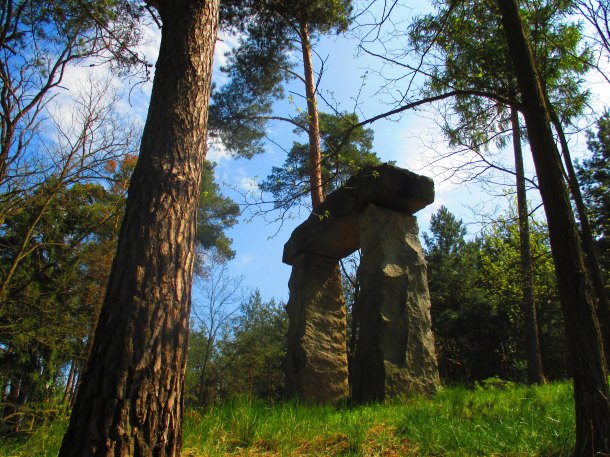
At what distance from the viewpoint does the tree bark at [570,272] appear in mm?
2305

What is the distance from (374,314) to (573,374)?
277 centimetres

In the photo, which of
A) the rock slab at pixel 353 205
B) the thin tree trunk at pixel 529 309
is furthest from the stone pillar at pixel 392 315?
the thin tree trunk at pixel 529 309

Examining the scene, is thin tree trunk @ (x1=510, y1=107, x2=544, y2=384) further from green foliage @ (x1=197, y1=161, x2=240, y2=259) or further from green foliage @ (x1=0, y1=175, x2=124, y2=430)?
green foliage @ (x1=197, y1=161, x2=240, y2=259)

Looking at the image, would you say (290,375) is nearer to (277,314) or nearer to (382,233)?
(382,233)

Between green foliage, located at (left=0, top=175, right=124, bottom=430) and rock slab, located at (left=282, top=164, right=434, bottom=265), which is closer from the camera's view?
rock slab, located at (left=282, top=164, right=434, bottom=265)

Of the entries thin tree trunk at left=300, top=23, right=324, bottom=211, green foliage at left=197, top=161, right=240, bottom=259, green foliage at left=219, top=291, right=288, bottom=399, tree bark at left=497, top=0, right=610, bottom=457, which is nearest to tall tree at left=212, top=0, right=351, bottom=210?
thin tree trunk at left=300, top=23, right=324, bottom=211

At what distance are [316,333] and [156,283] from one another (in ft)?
15.2

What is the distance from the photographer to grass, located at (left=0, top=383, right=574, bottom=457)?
2586mm

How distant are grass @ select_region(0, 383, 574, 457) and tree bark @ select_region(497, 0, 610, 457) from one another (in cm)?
31

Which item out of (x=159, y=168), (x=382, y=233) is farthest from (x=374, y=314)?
(x=159, y=168)

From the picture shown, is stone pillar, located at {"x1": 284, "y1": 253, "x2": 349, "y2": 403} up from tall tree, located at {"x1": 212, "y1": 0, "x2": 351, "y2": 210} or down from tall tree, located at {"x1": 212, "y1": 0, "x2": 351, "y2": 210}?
down

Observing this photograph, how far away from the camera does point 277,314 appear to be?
71.4 feet

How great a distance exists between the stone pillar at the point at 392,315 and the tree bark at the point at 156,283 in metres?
3.24

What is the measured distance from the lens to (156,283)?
2078 millimetres
